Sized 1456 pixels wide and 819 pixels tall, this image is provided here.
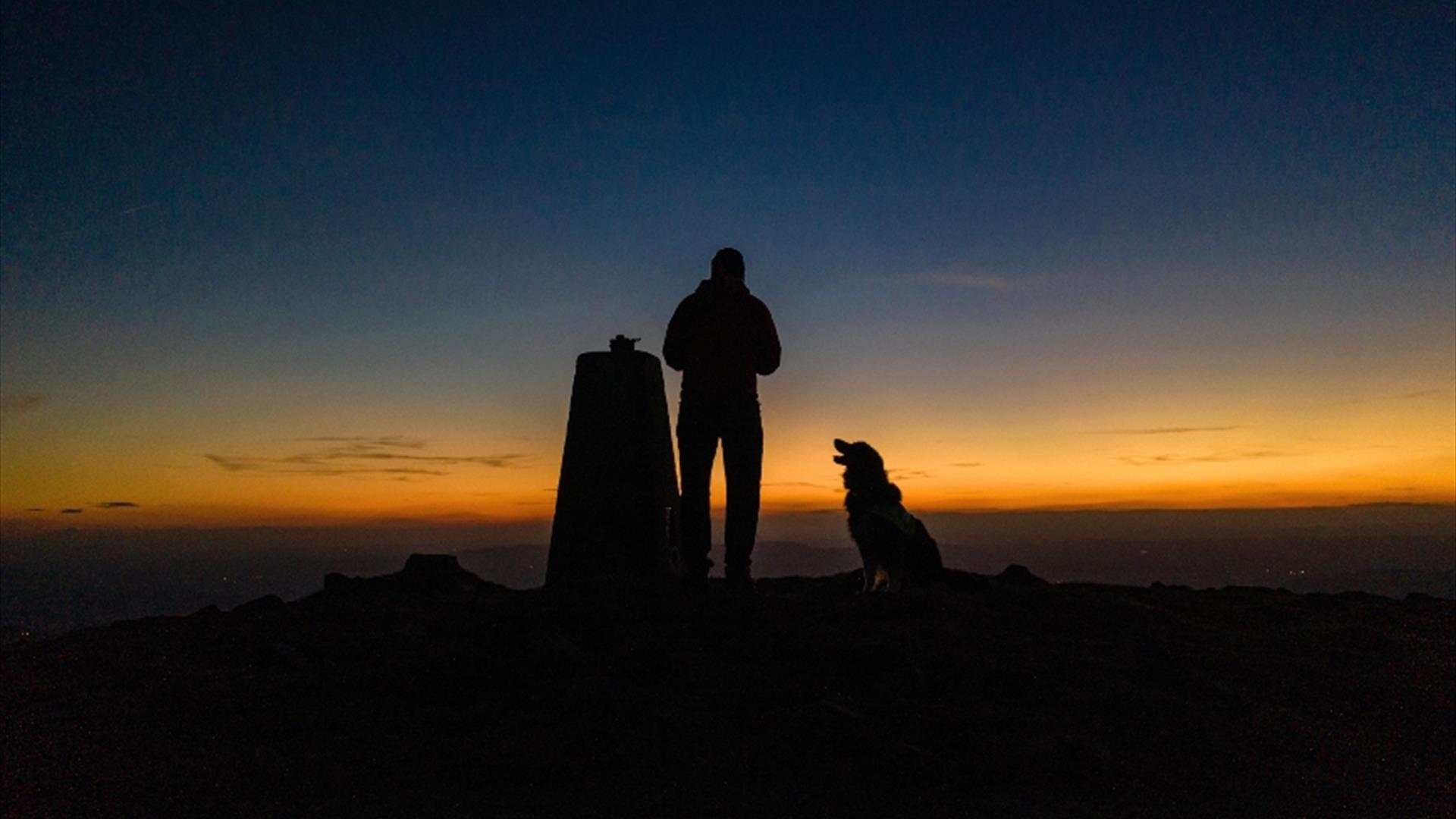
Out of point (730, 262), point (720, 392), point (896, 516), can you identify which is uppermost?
point (730, 262)

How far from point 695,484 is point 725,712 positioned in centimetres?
278

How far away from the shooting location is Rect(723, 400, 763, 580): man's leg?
6.91 meters

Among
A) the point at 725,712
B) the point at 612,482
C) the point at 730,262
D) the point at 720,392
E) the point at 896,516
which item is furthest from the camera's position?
the point at 896,516

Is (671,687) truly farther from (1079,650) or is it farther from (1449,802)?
(1449,802)

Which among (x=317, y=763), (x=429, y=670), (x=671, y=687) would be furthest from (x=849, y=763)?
(x=429, y=670)

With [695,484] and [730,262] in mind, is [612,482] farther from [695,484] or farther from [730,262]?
[730,262]

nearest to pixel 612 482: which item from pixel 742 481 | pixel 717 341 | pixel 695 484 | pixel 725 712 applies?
pixel 695 484

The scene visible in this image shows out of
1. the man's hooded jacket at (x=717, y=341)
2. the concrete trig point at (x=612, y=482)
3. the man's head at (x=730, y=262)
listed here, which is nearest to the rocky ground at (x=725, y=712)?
the concrete trig point at (x=612, y=482)

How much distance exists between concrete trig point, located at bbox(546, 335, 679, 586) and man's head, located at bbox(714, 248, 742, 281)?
139 centimetres

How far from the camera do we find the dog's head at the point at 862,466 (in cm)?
817

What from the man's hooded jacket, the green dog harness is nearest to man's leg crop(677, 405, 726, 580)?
the man's hooded jacket

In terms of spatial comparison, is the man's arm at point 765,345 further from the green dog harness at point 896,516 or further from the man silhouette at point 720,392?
the green dog harness at point 896,516

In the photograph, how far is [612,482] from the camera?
762 cm

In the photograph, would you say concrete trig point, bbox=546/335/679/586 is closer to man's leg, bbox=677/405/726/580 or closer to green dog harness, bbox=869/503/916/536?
man's leg, bbox=677/405/726/580
